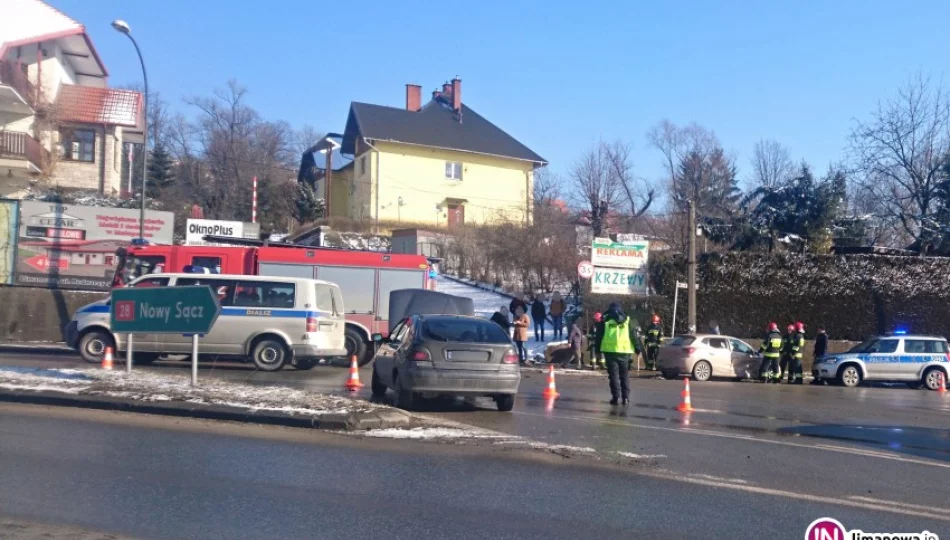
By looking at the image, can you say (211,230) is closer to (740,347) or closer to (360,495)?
(740,347)

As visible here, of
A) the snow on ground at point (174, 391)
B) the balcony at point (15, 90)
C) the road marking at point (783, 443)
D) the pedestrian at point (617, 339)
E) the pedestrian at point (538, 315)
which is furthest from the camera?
the balcony at point (15, 90)

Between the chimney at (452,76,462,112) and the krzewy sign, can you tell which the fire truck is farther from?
the chimney at (452,76,462,112)

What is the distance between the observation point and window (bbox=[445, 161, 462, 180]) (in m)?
55.5

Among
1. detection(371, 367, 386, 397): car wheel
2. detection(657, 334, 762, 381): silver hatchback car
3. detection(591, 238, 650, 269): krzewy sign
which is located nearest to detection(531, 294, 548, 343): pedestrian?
detection(591, 238, 650, 269): krzewy sign

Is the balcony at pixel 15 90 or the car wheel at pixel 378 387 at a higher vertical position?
the balcony at pixel 15 90

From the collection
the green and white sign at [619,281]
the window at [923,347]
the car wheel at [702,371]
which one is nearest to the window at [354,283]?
the green and white sign at [619,281]

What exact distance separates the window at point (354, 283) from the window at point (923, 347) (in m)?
14.0

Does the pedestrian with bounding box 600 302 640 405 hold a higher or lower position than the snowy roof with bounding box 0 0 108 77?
lower

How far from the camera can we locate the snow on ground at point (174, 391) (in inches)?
434

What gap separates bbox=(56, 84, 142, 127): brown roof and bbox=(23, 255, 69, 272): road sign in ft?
65.1

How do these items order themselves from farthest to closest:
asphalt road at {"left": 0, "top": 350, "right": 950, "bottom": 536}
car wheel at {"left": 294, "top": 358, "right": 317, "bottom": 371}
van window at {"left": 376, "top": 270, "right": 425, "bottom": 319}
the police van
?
van window at {"left": 376, "top": 270, "right": 425, "bottom": 319} < car wheel at {"left": 294, "top": 358, "right": 317, "bottom": 371} < the police van < asphalt road at {"left": 0, "top": 350, "right": 950, "bottom": 536}

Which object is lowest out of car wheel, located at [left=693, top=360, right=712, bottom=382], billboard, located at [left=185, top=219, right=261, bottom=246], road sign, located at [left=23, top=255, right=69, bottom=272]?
car wheel, located at [left=693, top=360, right=712, bottom=382]

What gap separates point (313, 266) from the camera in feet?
74.1

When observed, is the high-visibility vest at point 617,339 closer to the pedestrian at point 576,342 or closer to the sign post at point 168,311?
the sign post at point 168,311
